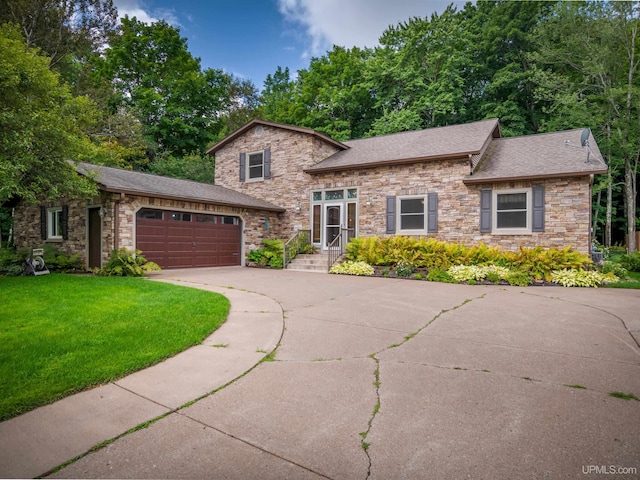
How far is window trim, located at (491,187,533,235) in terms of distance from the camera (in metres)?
11.2

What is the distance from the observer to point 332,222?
14.7 metres

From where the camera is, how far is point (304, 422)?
2.45 metres

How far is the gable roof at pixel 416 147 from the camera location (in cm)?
1253

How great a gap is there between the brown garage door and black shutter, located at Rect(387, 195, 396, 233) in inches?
238

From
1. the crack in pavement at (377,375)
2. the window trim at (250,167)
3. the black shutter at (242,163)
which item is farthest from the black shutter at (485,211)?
the black shutter at (242,163)

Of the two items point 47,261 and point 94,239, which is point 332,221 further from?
point 47,261

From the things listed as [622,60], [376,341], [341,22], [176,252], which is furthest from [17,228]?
[622,60]

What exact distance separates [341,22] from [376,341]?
35.9ft

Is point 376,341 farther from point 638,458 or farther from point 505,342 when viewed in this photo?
point 638,458

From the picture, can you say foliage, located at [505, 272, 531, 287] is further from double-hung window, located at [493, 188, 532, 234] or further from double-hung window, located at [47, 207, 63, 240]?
double-hung window, located at [47, 207, 63, 240]

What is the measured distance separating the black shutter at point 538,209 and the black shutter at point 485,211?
1285mm

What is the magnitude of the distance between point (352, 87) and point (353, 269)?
58.3ft

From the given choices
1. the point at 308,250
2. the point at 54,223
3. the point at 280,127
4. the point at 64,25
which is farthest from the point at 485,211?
the point at 64,25

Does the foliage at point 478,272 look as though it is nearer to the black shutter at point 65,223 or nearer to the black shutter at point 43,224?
the black shutter at point 65,223
